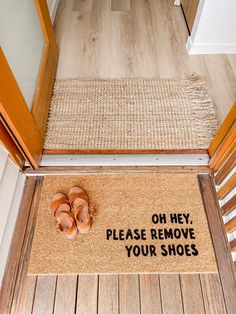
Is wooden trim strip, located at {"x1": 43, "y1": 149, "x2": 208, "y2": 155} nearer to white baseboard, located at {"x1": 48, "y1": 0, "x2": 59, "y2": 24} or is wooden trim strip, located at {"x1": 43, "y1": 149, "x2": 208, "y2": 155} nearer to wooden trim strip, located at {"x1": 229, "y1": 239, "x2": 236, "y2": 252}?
wooden trim strip, located at {"x1": 229, "y1": 239, "x2": 236, "y2": 252}

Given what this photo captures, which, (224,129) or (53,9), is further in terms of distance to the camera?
(53,9)

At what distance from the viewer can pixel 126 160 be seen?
4.66 ft

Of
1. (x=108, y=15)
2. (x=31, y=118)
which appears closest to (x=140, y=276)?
(x=31, y=118)

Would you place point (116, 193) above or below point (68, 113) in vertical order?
below

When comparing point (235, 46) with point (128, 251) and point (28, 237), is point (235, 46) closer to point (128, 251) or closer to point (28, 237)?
point (128, 251)

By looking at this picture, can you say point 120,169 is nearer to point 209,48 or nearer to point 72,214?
point 72,214

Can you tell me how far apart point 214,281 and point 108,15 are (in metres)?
2.29

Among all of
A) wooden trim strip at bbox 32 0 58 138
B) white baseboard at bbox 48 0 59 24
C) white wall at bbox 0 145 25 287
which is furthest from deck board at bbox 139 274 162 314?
white baseboard at bbox 48 0 59 24

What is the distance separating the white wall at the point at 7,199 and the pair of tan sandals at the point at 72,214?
0.65 feet

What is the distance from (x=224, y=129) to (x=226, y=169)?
0.20m

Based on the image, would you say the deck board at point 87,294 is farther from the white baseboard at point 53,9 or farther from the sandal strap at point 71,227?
the white baseboard at point 53,9

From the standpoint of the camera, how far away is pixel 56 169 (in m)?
1.39

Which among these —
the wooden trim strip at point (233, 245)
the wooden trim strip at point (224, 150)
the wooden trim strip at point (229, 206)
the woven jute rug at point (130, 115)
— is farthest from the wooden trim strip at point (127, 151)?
the wooden trim strip at point (233, 245)

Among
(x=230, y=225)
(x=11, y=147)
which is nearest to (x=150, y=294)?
(x=230, y=225)
